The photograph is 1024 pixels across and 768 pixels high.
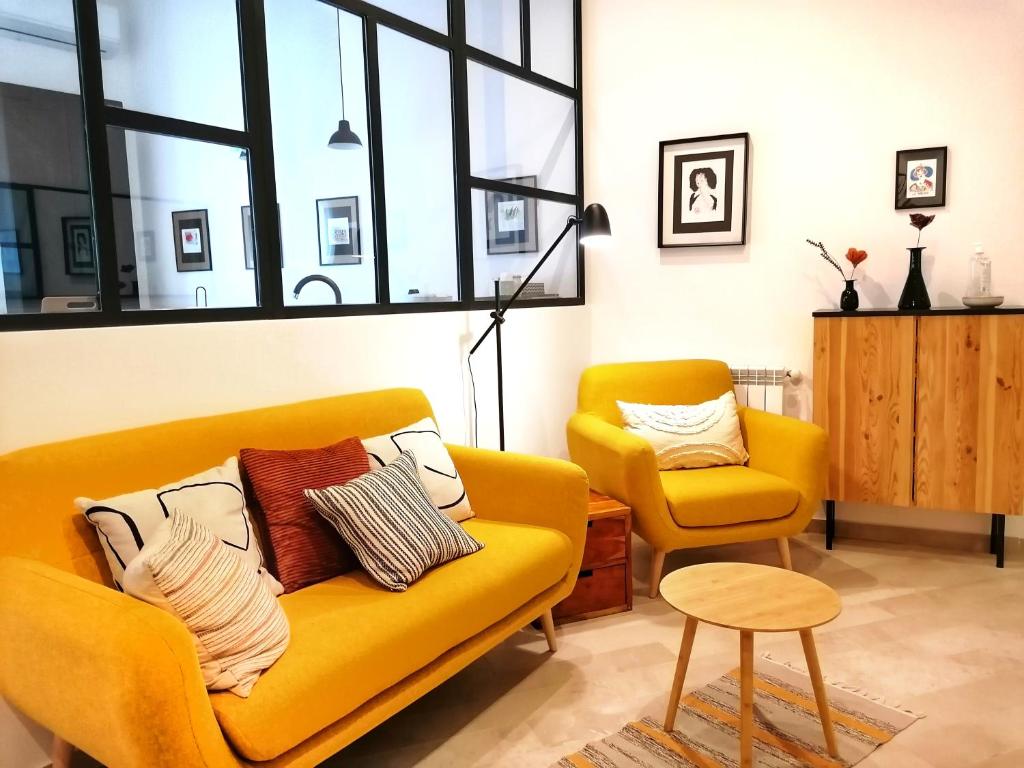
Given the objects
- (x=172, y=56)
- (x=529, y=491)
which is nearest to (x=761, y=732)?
(x=529, y=491)

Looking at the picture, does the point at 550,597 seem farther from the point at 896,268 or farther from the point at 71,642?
the point at 896,268

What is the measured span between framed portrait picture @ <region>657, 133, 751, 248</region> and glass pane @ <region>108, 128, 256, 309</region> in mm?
2104

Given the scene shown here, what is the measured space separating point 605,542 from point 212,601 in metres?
1.56

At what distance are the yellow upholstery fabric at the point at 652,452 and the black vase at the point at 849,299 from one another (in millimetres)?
595

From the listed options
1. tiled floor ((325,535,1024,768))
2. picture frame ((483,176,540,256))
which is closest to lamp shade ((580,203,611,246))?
picture frame ((483,176,540,256))

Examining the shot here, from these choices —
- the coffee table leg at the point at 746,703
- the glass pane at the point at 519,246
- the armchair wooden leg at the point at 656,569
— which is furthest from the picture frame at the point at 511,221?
the coffee table leg at the point at 746,703

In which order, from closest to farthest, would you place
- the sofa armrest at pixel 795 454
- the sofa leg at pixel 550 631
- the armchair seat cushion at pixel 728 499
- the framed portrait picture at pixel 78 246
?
the framed portrait picture at pixel 78 246
the sofa leg at pixel 550 631
the armchair seat cushion at pixel 728 499
the sofa armrest at pixel 795 454

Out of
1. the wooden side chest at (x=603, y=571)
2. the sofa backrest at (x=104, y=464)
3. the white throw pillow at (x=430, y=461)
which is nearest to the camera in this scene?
the sofa backrest at (x=104, y=464)

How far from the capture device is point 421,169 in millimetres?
3273

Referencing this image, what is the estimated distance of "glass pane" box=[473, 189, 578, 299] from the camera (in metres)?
3.57

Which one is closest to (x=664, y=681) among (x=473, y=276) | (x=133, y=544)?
(x=133, y=544)

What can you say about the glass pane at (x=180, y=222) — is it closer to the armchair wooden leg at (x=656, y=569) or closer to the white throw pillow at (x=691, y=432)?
the white throw pillow at (x=691, y=432)

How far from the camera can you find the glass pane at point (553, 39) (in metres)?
3.85

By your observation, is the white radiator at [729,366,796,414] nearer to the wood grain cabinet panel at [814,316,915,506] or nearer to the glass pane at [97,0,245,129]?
the wood grain cabinet panel at [814,316,915,506]
